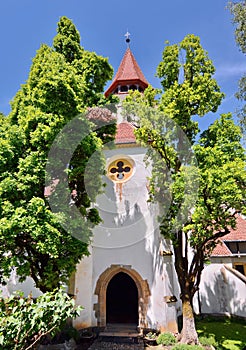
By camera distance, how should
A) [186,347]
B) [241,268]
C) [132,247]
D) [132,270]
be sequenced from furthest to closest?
[241,268] < [132,247] < [132,270] < [186,347]

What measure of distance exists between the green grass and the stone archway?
2.84 metres

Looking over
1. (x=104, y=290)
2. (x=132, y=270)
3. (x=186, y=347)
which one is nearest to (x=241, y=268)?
(x=132, y=270)

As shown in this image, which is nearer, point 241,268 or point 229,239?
point 229,239

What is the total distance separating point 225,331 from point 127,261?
5.95 metres

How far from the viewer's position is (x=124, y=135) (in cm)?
1560

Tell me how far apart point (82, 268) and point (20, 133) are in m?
7.39

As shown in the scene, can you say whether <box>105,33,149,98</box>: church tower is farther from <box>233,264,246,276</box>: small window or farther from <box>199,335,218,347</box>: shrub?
<box>199,335,218,347</box>: shrub

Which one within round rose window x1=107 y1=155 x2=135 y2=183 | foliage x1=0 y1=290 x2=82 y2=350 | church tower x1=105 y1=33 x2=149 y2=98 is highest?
church tower x1=105 y1=33 x2=149 y2=98

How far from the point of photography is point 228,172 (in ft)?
29.6

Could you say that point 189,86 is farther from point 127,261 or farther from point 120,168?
point 127,261

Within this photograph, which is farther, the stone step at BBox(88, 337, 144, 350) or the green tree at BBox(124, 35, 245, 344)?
the stone step at BBox(88, 337, 144, 350)

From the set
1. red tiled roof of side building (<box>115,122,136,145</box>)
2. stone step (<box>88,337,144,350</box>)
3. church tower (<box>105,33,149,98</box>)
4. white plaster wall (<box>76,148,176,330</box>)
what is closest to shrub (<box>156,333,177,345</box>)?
white plaster wall (<box>76,148,176,330</box>)

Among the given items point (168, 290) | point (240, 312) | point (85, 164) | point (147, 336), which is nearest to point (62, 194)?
point (85, 164)

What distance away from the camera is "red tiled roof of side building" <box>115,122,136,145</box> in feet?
48.6
